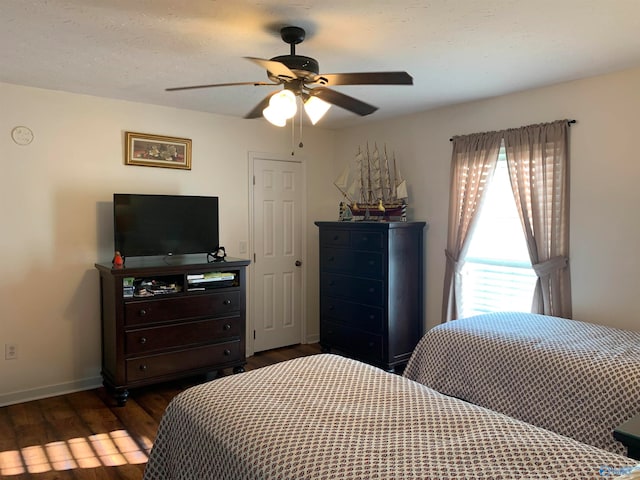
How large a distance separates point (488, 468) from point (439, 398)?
53cm

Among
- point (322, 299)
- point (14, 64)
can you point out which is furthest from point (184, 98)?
point (322, 299)

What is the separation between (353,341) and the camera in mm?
4469

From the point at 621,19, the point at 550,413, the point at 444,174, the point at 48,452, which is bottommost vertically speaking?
the point at 48,452

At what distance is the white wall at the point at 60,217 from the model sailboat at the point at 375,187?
163 centimetres

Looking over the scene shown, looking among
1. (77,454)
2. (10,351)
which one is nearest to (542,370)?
(77,454)

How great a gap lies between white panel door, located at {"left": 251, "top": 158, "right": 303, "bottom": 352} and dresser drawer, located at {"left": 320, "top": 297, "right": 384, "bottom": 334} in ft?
1.74

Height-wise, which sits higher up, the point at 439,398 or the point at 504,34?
the point at 504,34

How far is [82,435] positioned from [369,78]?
2.85 m

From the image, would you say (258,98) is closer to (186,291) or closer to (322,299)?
(186,291)

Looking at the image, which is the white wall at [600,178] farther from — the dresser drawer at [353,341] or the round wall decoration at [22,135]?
the round wall decoration at [22,135]

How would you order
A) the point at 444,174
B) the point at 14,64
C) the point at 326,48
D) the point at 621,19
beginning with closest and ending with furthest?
the point at 621,19, the point at 326,48, the point at 14,64, the point at 444,174

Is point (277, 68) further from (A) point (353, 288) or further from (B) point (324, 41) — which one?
(A) point (353, 288)

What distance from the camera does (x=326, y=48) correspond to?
272cm

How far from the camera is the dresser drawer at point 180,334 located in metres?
3.63
